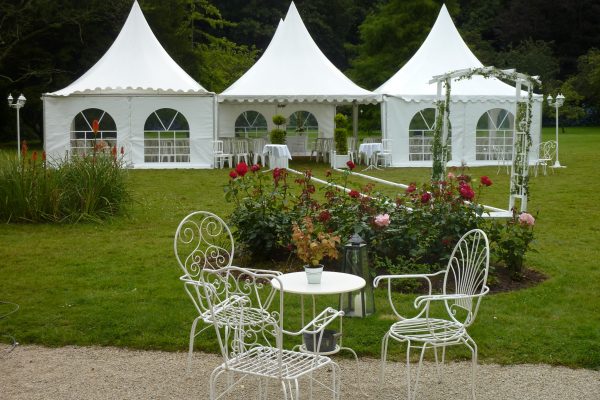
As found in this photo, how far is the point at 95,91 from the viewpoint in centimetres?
1995

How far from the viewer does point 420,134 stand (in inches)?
817

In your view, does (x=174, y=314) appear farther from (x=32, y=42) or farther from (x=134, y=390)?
(x=32, y=42)

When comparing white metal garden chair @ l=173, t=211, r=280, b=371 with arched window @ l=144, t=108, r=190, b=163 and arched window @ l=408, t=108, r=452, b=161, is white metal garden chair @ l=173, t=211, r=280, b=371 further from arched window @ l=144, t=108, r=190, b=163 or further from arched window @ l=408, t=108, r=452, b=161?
arched window @ l=408, t=108, r=452, b=161

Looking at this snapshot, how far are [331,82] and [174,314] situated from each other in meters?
15.2

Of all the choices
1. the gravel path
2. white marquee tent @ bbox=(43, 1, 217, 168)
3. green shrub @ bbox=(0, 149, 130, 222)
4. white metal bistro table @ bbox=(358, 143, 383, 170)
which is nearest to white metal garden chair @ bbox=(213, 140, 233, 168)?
white marquee tent @ bbox=(43, 1, 217, 168)

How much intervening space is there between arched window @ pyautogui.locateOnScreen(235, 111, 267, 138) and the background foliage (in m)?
9.31

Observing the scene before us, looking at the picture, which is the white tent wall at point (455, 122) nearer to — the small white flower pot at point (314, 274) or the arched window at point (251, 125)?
the arched window at point (251, 125)

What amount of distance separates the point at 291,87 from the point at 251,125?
3.20m

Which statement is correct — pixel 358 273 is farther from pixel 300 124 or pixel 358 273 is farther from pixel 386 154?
pixel 300 124

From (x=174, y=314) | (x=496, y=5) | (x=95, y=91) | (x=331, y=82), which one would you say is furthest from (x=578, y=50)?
(x=174, y=314)

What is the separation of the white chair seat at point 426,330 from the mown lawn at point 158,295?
0.78 m

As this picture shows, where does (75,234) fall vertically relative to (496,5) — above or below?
below

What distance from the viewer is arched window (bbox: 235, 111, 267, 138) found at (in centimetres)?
2308

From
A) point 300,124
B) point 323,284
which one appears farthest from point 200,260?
point 300,124
